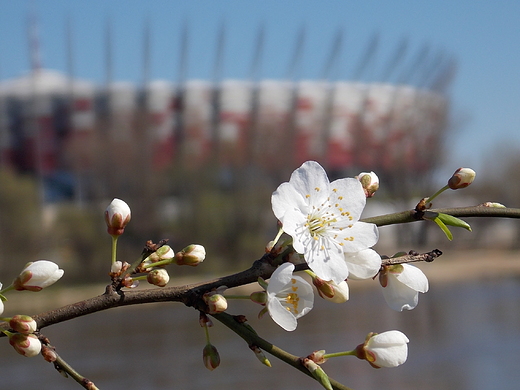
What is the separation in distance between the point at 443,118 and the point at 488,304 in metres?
17.4

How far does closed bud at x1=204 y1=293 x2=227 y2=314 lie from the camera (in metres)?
0.78

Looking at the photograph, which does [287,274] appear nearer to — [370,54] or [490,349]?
[490,349]

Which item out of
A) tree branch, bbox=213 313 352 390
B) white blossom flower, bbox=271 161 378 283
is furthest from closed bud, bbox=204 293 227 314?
white blossom flower, bbox=271 161 378 283

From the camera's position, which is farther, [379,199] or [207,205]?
[379,199]

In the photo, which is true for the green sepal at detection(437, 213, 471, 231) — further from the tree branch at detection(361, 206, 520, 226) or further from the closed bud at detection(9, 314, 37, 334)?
the closed bud at detection(9, 314, 37, 334)

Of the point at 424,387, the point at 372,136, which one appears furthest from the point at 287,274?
the point at 372,136

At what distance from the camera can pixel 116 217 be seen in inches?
37.4

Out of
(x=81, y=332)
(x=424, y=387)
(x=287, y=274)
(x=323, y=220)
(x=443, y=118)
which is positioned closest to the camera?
(x=287, y=274)

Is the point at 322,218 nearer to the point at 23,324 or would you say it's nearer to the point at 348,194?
the point at 348,194

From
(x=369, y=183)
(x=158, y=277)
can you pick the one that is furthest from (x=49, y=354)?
(x=369, y=183)

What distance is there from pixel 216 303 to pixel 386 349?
231 mm

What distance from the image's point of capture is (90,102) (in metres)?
33.3

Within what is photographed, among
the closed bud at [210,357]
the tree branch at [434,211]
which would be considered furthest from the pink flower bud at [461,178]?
the closed bud at [210,357]

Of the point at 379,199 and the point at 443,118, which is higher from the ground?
the point at 443,118
